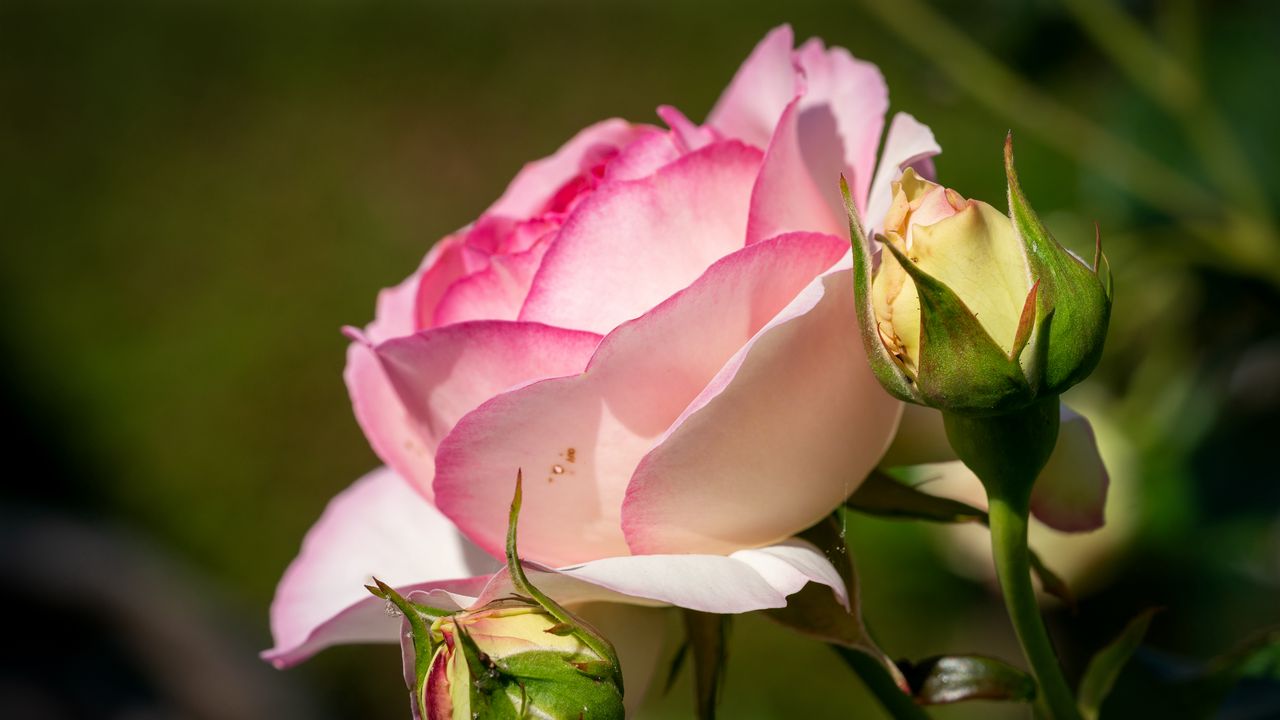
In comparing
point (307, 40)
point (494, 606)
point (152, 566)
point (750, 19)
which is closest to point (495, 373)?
point (494, 606)

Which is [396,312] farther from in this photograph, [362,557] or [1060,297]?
[1060,297]

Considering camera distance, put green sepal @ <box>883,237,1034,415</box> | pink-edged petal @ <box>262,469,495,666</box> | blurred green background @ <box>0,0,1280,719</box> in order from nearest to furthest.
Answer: green sepal @ <box>883,237,1034,415</box>, pink-edged petal @ <box>262,469,495,666</box>, blurred green background @ <box>0,0,1280,719</box>

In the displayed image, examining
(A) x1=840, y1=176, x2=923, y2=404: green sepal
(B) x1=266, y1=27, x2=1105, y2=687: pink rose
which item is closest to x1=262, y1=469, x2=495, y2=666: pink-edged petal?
(B) x1=266, y1=27, x2=1105, y2=687: pink rose

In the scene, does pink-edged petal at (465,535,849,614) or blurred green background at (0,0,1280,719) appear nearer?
pink-edged petal at (465,535,849,614)

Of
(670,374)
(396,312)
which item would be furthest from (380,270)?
(670,374)

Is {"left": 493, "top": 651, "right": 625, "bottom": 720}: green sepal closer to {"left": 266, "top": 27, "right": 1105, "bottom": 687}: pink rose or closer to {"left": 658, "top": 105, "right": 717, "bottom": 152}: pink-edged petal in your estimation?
{"left": 266, "top": 27, "right": 1105, "bottom": 687}: pink rose

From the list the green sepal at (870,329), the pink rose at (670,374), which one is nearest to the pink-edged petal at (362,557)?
the pink rose at (670,374)

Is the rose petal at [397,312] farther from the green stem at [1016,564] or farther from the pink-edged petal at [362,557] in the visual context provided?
the green stem at [1016,564]

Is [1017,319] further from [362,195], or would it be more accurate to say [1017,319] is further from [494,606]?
[362,195]
